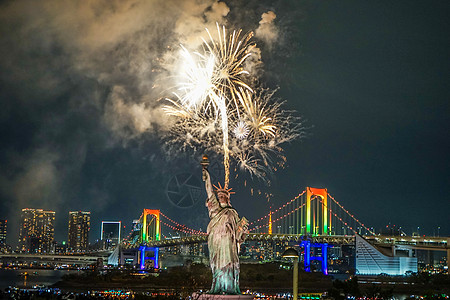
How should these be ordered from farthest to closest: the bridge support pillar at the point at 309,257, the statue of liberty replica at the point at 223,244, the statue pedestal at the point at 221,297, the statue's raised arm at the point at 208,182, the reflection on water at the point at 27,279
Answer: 1. the bridge support pillar at the point at 309,257
2. the reflection on water at the point at 27,279
3. the statue's raised arm at the point at 208,182
4. the statue of liberty replica at the point at 223,244
5. the statue pedestal at the point at 221,297

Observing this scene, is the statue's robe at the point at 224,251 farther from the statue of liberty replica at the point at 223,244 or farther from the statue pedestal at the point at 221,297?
the statue pedestal at the point at 221,297

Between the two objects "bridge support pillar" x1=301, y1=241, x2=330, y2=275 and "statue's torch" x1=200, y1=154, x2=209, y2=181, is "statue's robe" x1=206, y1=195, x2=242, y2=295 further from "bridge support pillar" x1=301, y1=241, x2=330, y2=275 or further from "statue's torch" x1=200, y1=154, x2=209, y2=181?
"bridge support pillar" x1=301, y1=241, x2=330, y2=275

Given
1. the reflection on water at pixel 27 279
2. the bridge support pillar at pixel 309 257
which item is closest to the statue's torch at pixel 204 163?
the reflection on water at pixel 27 279

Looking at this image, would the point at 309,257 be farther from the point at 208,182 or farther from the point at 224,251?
the point at 208,182

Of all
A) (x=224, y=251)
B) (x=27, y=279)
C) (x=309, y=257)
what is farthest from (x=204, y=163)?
(x=27, y=279)

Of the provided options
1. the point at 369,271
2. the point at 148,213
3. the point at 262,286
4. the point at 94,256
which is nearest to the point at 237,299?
the point at 262,286

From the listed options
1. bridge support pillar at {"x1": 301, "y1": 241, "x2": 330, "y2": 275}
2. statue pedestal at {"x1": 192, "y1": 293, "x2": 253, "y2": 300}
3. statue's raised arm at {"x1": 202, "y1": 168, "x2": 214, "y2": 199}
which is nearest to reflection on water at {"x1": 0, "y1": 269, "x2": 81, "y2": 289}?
bridge support pillar at {"x1": 301, "y1": 241, "x2": 330, "y2": 275}

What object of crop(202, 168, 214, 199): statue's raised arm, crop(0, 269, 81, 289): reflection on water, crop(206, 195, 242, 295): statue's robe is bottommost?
crop(0, 269, 81, 289): reflection on water
